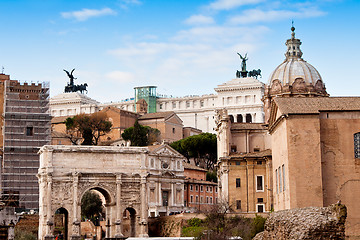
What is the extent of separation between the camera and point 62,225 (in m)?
62.9

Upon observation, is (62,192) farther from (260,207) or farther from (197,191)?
(197,191)

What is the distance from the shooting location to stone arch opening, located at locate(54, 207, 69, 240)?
55.1 m

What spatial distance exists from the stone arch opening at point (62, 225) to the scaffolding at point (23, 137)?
7.47 ft

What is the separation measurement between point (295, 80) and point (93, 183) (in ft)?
66.4

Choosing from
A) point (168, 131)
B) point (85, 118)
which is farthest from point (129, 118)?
point (85, 118)

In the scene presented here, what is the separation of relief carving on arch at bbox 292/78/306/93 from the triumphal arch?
577 inches

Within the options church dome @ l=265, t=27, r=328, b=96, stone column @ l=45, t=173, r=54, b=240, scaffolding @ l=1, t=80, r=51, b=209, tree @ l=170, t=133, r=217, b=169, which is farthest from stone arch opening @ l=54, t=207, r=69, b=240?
tree @ l=170, t=133, r=217, b=169

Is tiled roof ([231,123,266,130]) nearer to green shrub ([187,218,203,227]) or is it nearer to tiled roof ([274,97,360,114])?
green shrub ([187,218,203,227])

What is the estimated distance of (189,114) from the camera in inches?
5226

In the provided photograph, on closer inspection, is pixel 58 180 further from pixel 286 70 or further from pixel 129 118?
pixel 129 118

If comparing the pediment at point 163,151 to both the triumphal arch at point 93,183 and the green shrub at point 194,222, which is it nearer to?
the triumphal arch at point 93,183

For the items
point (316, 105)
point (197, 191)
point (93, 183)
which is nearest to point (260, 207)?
point (93, 183)

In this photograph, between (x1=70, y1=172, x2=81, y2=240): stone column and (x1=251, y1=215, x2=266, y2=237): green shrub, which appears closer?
(x1=251, y1=215, x2=266, y2=237): green shrub

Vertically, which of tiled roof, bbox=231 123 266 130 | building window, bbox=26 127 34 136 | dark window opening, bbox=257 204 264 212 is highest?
building window, bbox=26 127 34 136
